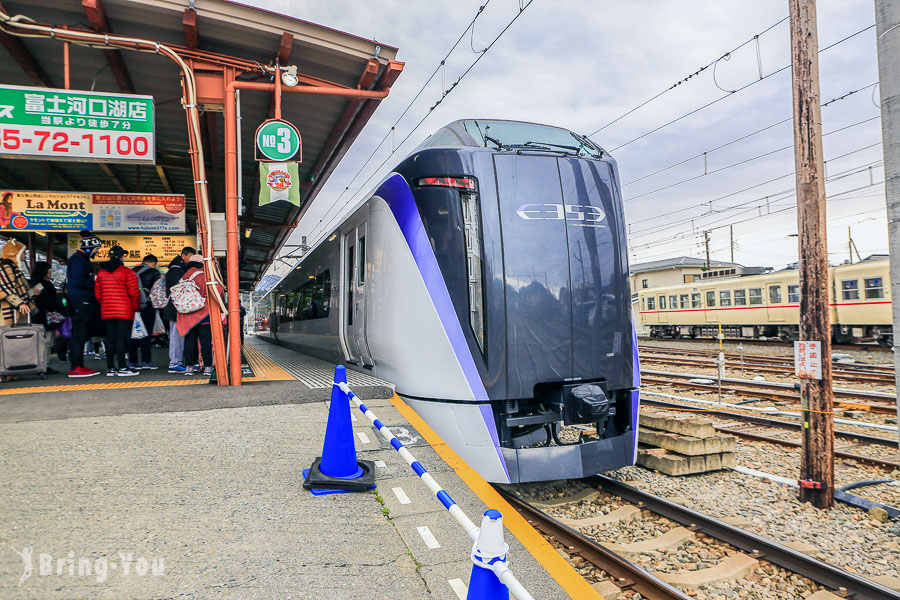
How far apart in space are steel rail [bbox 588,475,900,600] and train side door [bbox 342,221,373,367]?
320 centimetres

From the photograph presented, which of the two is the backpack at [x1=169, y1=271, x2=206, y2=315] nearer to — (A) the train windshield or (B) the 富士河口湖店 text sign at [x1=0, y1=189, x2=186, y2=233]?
(B) the 富士河口湖店 text sign at [x1=0, y1=189, x2=186, y2=233]

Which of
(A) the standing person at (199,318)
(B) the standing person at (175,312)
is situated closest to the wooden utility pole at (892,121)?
(A) the standing person at (199,318)

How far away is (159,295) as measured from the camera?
729 cm

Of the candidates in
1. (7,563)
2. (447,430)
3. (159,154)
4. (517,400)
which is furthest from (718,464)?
(159,154)

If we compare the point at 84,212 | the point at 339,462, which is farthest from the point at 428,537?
the point at 84,212

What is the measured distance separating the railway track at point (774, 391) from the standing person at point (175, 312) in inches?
376

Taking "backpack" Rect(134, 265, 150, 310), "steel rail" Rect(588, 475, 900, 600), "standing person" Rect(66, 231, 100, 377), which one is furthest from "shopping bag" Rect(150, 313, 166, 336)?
"steel rail" Rect(588, 475, 900, 600)

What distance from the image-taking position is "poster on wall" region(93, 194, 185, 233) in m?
8.39

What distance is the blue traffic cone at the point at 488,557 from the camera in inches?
59.0

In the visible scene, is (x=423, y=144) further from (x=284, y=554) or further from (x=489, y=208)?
(x=284, y=554)

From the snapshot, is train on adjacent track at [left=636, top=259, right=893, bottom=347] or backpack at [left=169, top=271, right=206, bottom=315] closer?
backpack at [left=169, top=271, right=206, bottom=315]

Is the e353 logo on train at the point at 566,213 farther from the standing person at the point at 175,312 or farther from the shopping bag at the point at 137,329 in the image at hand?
the shopping bag at the point at 137,329

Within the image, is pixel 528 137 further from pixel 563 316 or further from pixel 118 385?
pixel 118 385

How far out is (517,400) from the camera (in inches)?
162
